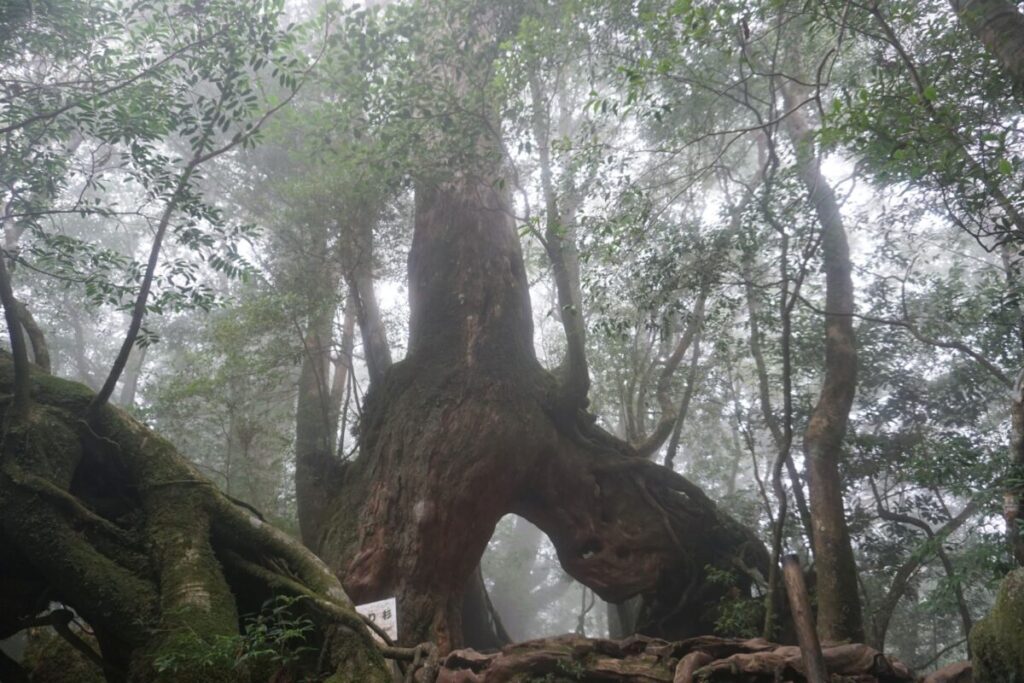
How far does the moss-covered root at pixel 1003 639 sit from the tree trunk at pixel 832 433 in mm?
2333

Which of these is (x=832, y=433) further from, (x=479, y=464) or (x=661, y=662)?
(x=479, y=464)

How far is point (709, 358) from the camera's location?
510 inches

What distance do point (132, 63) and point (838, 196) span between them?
23.0 feet

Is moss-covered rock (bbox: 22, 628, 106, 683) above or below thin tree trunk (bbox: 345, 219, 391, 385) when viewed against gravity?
below

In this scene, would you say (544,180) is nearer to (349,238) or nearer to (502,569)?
(349,238)

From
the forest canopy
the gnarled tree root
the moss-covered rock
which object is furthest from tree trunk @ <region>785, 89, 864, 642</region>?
the moss-covered rock

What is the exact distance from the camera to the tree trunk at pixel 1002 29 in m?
4.45

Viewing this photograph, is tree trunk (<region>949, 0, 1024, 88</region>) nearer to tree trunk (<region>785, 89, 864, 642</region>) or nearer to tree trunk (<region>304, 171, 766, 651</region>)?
tree trunk (<region>785, 89, 864, 642</region>)

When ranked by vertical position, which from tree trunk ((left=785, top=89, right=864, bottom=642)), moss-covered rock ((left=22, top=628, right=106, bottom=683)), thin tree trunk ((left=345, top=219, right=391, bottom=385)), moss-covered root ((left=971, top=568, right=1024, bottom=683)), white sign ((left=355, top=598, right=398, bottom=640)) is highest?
thin tree trunk ((left=345, top=219, right=391, bottom=385))

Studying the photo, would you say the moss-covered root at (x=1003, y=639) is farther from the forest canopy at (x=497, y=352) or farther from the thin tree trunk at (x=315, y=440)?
the thin tree trunk at (x=315, y=440)

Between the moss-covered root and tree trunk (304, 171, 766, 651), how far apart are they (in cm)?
444

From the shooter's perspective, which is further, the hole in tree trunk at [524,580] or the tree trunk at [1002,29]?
the hole in tree trunk at [524,580]

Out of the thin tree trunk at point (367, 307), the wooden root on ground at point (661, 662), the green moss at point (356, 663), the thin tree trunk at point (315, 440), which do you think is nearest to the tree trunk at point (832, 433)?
the wooden root on ground at point (661, 662)

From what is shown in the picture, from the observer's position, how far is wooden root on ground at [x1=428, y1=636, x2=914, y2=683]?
4.89 meters
